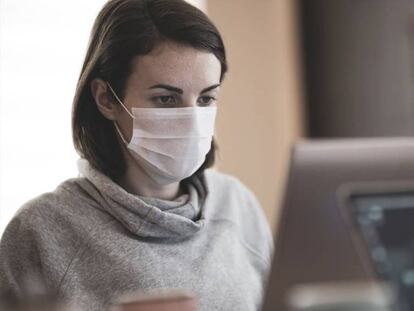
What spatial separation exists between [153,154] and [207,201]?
18cm

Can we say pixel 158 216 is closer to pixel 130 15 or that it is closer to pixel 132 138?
pixel 132 138

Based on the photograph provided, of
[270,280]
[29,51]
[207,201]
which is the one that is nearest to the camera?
[270,280]

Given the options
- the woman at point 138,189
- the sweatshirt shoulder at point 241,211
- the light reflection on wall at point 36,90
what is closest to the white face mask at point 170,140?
the woman at point 138,189

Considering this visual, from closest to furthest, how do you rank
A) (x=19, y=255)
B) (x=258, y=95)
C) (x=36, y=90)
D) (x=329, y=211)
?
(x=329, y=211) → (x=19, y=255) → (x=36, y=90) → (x=258, y=95)

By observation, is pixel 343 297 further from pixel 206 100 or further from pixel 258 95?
pixel 258 95

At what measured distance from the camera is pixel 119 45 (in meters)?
1.58

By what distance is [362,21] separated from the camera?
347 cm

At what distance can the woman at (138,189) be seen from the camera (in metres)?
1.51

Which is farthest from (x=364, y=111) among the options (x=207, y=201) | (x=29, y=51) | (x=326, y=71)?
(x=207, y=201)

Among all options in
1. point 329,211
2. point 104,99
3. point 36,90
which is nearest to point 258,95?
point 36,90

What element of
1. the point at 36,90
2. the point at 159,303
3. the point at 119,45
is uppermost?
the point at 119,45

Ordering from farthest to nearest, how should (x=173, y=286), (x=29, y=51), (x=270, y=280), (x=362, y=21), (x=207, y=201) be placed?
(x=362, y=21)
(x=29, y=51)
(x=207, y=201)
(x=173, y=286)
(x=270, y=280)

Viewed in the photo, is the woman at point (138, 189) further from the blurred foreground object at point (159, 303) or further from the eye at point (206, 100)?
the blurred foreground object at point (159, 303)

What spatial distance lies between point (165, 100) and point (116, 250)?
11.4 inches
